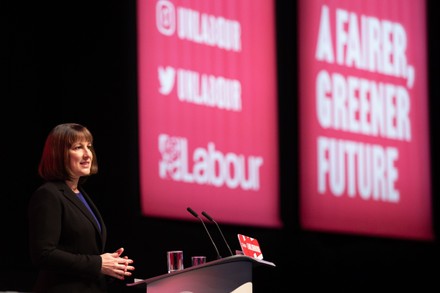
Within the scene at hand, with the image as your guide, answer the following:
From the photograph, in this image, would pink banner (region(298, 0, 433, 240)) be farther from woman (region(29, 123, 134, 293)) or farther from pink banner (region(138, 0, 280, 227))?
woman (region(29, 123, 134, 293))

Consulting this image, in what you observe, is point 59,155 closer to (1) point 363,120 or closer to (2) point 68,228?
(2) point 68,228

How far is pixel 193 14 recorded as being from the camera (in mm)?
4785

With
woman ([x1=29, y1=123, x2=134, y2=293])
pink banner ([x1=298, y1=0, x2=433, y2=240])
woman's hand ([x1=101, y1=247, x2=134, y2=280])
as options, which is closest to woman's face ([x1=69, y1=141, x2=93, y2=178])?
woman ([x1=29, y1=123, x2=134, y2=293])

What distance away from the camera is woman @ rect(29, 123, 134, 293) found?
2.60 meters

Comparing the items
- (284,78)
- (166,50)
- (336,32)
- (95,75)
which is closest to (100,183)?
(95,75)

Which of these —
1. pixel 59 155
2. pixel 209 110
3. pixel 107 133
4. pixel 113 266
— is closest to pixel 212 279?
pixel 113 266

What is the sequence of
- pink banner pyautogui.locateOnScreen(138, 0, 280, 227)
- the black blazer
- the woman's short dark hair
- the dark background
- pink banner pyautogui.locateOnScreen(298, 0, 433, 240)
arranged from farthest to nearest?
pink banner pyautogui.locateOnScreen(298, 0, 433, 240) → pink banner pyautogui.locateOnScreen(138, 0, 280, 227) → the dark background → the woman's short dark hair → the black blazer

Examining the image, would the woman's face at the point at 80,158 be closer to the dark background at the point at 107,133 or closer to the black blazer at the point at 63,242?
the black blazer at the point at 63,242

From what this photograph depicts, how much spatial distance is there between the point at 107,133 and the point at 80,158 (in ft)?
5.27

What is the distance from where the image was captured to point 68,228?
265cm

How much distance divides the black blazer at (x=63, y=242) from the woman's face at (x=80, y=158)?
2.4 inches

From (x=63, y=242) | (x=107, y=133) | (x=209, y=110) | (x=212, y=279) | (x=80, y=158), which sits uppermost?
(x=209, y=110)

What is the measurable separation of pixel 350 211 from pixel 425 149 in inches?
29.8

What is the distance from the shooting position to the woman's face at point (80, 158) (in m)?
2.73
